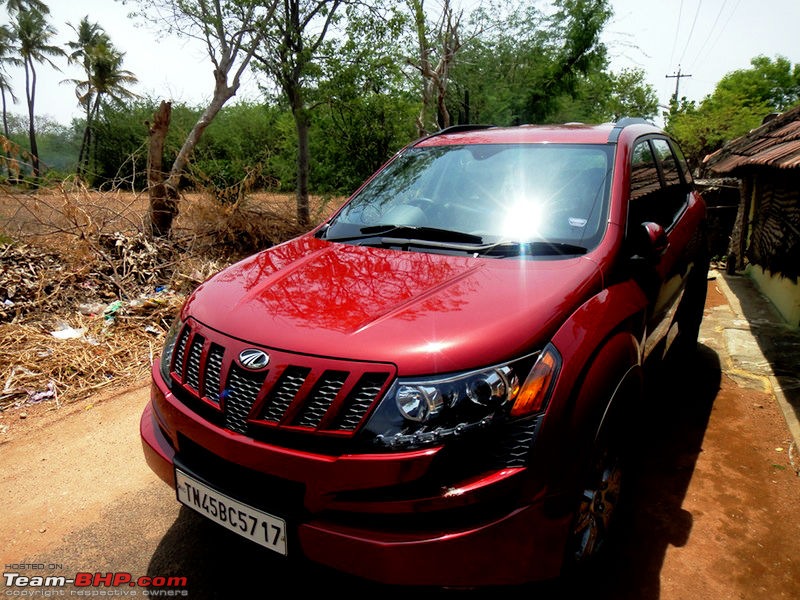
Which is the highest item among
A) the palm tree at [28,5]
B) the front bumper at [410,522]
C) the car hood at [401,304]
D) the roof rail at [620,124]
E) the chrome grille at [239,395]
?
the palm tree at [28,5]

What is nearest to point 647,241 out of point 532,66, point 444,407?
point 444,407

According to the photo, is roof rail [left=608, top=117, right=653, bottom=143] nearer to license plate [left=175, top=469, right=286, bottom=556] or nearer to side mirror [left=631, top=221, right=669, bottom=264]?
side mirror [left=631, top=221, right=669, bottom=264]

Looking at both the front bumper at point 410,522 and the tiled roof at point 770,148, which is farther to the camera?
the tiled roof at point 770,148

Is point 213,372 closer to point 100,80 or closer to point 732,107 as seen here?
point 732,107

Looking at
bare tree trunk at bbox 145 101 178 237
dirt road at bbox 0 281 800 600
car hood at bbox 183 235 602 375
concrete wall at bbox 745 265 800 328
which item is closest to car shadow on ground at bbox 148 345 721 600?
dirt road at bbox 0 281 800 600

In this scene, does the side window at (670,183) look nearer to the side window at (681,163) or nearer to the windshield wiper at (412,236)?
the side window at (681,163)

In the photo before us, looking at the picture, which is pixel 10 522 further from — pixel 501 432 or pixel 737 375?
pixel 737 375

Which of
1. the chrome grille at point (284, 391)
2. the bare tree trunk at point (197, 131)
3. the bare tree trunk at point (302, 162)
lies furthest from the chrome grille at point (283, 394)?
the bare tree trunk at point (302, 162)

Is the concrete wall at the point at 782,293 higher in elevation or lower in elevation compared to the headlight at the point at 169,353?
lower

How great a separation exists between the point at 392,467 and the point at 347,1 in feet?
31.9

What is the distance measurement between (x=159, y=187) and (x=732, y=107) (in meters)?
21.7

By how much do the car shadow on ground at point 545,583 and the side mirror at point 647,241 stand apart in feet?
2.57

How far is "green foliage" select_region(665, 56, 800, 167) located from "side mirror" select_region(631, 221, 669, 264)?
551 inches

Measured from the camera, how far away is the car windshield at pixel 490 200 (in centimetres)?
239
